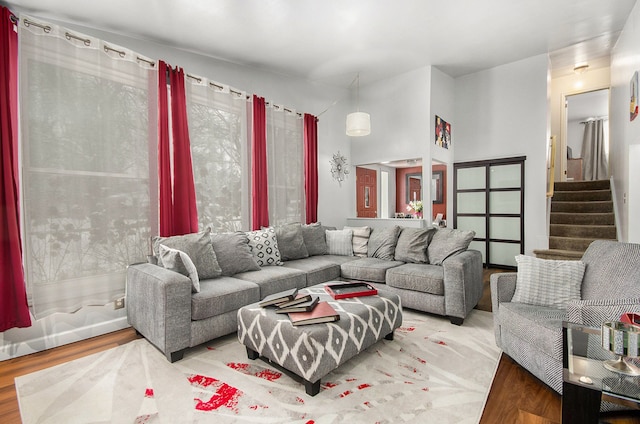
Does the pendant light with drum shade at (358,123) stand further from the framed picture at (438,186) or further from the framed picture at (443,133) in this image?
the framed picture at (438,186)

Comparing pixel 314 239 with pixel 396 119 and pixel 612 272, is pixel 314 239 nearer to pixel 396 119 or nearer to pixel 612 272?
pixel 396 119

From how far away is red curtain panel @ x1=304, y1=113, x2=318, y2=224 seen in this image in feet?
15.9

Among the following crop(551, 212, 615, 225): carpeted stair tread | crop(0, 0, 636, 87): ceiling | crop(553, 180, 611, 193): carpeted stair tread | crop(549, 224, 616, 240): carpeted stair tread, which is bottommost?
crop(549, 224, 616, 240): carpeted stair tread

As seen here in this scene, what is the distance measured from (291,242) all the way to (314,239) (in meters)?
0.44

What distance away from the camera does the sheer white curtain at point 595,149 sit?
7926 millimetres

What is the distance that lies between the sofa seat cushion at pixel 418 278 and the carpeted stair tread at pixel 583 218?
12.1 ft

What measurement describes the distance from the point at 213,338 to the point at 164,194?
1.51m

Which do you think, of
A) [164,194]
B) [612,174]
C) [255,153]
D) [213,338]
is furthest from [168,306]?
[612,174]

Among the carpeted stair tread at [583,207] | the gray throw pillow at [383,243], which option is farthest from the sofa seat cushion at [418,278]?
the carpeted stair tread at [583,207]

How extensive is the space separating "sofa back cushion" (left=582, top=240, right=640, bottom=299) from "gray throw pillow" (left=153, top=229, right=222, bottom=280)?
9.54 ft

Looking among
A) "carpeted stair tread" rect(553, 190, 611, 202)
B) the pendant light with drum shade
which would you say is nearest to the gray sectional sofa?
the pendant light with drum shade

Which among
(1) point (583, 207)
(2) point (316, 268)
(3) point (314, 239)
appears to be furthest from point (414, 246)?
(1) point (583, 207)

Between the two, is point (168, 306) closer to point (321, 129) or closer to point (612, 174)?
point (321, 129)

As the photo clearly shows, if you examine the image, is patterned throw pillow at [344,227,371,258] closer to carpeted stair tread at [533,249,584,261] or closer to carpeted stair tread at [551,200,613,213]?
carpeted stair tread at [533,249,584,261]
